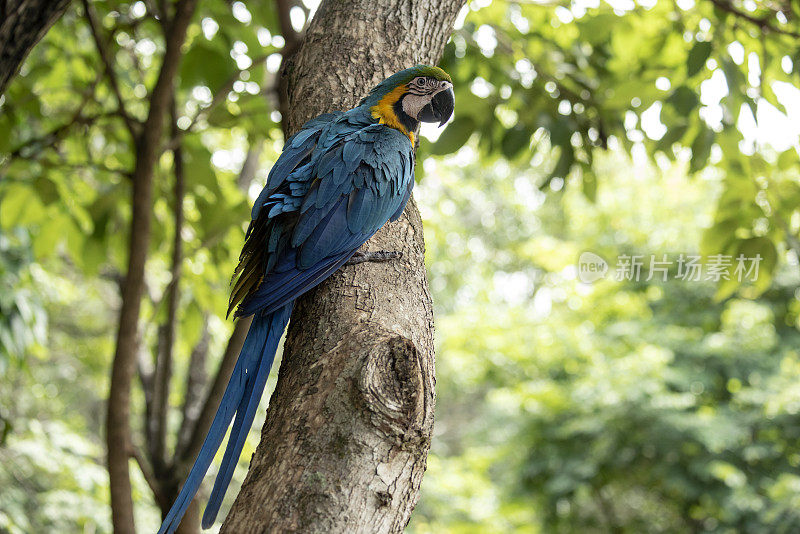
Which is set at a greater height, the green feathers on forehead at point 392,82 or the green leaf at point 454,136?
the green feathers on forehead at point 392,82

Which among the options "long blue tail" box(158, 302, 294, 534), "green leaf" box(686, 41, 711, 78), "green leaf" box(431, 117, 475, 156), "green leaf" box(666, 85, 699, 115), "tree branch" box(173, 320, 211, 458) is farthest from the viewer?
"tree branch" box(173, 320, 211, 458)

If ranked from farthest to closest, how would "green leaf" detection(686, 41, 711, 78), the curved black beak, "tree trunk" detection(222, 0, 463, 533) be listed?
"green leaf" detection(686, 41, 711, 78) < the curved black beak < "tree trunk" detection(222, 0, 463, 533)

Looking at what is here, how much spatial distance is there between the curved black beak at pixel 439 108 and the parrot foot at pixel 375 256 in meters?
0.34

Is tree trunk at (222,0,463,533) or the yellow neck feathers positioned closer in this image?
tree trunk at (222,0,463,533)

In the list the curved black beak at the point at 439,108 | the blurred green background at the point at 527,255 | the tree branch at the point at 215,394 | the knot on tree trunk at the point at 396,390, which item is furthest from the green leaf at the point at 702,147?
the knot on tree trunk at the point at 396,390

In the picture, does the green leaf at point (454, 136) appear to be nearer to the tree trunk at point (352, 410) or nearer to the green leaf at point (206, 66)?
the green leaf at point (206, 66)

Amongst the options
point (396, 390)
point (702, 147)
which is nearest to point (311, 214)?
point (396, 390)

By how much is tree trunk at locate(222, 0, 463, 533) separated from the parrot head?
9.2 inches

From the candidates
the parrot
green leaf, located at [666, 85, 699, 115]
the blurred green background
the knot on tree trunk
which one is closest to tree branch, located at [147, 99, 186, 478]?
the blurred green background

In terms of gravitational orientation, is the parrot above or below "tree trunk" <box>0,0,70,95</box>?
below

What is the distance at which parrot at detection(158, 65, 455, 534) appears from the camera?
975 mm

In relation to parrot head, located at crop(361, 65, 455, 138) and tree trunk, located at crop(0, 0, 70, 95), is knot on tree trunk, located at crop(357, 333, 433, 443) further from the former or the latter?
tree trunk, located at crop(0, 0, 70, 95)

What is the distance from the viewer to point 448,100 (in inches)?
50.6

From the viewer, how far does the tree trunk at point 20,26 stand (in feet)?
3.74
